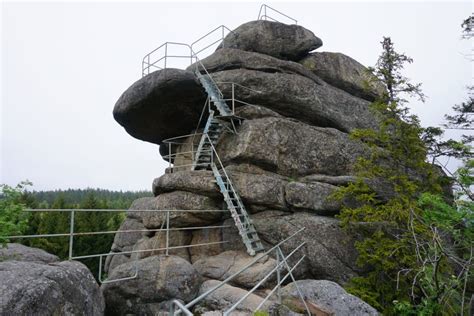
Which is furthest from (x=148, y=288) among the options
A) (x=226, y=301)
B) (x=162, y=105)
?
(x=162, y=105)

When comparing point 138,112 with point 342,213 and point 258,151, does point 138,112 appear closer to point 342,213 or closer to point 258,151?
point 258,151

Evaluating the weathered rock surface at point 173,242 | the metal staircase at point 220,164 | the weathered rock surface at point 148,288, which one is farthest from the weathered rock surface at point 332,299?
the weathered rock surface at point 173,242

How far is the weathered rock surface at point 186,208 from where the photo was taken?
11461 millimetres

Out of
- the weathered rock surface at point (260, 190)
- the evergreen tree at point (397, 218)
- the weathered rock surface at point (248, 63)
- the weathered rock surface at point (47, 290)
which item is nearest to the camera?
the weathered rock surface at point (47, 290)

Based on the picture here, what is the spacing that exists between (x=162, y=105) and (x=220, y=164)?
3.88 m

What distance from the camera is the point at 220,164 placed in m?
12.6

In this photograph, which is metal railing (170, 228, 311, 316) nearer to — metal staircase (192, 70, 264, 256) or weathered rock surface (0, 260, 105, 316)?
metal staircase (192, 70, 264, 256)

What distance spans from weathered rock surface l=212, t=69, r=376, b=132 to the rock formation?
5cm

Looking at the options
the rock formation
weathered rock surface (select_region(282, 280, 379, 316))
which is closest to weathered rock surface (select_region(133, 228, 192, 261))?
the rock formation

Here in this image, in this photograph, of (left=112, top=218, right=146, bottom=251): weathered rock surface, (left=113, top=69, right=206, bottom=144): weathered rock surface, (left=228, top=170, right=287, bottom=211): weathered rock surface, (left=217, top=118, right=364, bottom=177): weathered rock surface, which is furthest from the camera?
(left=112, top=218, right=146, bottom=251): weathered rock surface

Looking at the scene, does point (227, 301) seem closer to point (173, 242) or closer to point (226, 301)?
point (226, 301)

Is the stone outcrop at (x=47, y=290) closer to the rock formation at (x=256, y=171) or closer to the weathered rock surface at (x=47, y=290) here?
the weathered rock surface at (x=47, y=290)

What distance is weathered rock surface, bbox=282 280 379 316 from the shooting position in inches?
303

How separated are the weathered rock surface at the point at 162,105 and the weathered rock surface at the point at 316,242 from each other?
600 centimetres
